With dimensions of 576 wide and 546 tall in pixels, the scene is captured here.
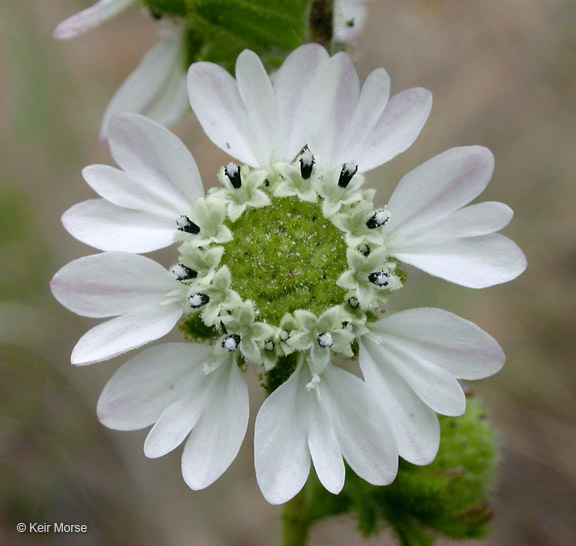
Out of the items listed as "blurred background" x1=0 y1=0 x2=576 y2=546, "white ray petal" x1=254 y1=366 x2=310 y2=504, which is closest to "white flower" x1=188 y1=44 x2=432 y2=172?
"white ray petal" x1=254 y1=366 x2=310 y2=504

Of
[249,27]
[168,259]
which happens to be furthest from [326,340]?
[168,259]

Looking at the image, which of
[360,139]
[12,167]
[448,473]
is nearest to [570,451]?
[448,473]

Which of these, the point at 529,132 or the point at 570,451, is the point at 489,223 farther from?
the point at 529,132

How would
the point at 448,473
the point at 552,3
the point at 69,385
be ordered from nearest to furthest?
1. the point at 448,473
2. the point at 69,385
3. the point at 552,3


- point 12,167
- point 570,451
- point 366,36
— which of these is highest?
point 366,36

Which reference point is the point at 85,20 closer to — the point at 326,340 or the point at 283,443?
the point at 326,340

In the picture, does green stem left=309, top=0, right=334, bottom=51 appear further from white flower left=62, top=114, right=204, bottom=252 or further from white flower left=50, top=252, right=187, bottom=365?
white flower left=50, top=252, right=187, bottom=365
